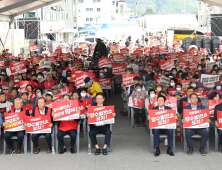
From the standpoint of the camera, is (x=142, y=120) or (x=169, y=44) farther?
(x=169, y=44)

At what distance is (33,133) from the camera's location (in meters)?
8.80

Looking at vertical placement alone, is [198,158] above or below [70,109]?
below

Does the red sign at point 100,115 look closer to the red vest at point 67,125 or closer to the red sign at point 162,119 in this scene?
the red vest at point 67,125

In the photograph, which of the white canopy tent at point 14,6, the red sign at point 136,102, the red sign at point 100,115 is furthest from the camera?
the white canopy tent at point 14,6

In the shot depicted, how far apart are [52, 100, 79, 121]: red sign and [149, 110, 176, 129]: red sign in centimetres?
160

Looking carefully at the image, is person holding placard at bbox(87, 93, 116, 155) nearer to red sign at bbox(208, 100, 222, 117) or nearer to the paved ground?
the paved ground

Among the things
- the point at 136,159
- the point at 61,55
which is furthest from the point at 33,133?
the point at 61,55

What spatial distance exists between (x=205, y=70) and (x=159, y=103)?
29.9 ft

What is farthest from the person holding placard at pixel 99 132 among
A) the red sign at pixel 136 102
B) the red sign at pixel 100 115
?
the red sign at pixel 136 102

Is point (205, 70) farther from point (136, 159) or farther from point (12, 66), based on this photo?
point (136, 159)

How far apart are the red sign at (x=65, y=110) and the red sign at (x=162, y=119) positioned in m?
1.60

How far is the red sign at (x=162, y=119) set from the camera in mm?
8578

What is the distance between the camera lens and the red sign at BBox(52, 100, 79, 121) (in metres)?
8.76

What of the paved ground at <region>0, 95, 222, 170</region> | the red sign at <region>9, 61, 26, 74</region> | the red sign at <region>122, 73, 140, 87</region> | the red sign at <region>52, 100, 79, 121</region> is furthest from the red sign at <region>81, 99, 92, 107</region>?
the red sign at <region>9, 61, 26, 74</region>
